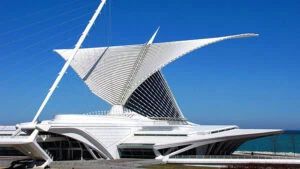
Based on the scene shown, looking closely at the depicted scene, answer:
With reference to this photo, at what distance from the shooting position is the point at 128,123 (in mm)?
54312

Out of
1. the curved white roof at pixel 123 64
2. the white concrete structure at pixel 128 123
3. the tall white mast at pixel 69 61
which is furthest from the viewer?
the curved white roof at pixel 123 64

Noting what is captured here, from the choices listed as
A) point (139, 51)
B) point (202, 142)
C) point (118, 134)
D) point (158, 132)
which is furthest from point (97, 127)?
point (139, 51)

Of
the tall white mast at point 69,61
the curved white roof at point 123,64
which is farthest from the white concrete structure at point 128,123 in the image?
the tall white mast at point 69,61

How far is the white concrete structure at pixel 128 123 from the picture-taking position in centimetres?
4572

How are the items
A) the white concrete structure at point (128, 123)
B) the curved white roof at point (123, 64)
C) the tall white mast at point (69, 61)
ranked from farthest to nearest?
the curved white roof at point (123, 64) < the white concrete structure at point (128, 123) < the tall white mast at point (69, 61)

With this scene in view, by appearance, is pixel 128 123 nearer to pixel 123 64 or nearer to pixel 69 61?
pixel 123 64

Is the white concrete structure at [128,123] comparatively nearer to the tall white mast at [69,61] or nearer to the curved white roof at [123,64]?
the curved white roof at [123,64]

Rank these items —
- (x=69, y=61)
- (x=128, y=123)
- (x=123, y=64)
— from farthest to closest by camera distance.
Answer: (x=123, y=64) < (x=128, y=123) < (x=69, y=61)

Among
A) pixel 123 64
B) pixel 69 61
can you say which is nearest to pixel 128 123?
pixel 123 64

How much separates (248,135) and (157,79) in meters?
19.1

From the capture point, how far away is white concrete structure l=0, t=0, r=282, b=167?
150 feet

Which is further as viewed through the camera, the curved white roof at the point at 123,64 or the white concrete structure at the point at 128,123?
the curved white roof at the point at 123,64

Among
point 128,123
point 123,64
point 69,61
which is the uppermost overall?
point 123,64

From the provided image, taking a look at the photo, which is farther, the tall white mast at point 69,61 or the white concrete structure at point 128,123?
the white concrete structure at point 128,123
